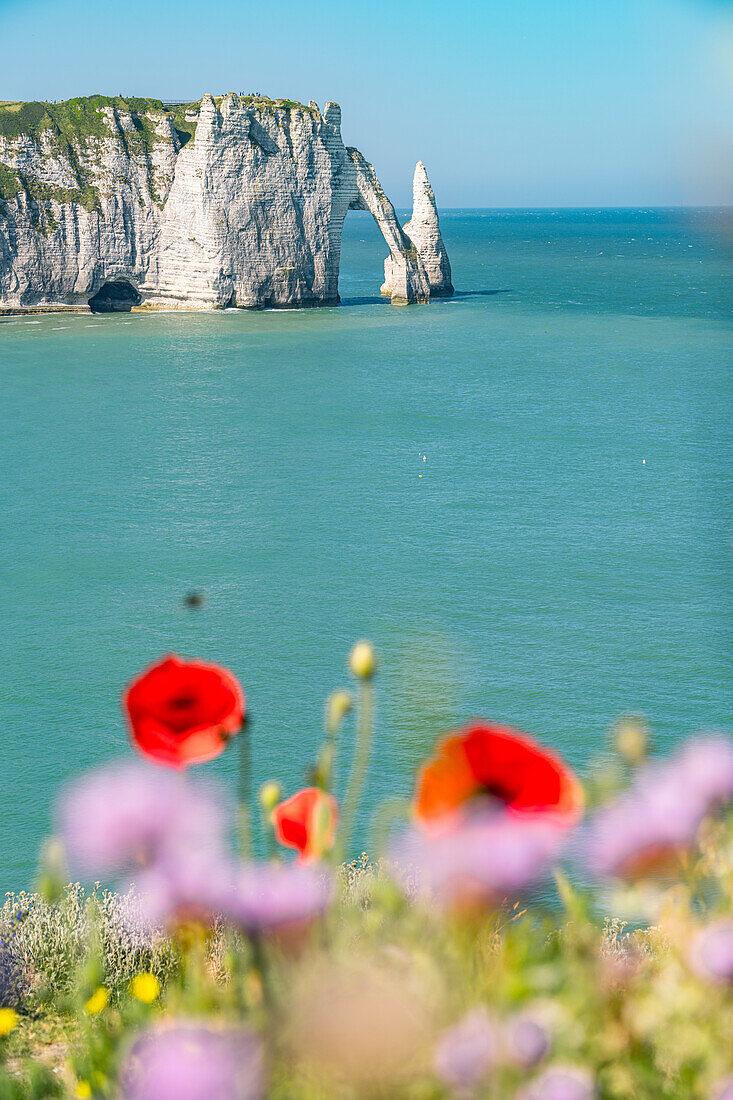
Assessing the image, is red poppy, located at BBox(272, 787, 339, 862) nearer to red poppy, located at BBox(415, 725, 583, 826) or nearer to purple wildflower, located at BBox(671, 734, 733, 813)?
red poppy, located at BBox(415, 725, 583, 826)

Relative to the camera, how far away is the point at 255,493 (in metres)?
35.8

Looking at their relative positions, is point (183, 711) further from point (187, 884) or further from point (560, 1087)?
point (560, 1087)

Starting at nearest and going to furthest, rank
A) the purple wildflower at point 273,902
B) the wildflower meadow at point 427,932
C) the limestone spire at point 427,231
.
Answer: the wildflower meadow at point 427,932 < the purple wildflower at point 273,902 < the limestone spire at point 427,231

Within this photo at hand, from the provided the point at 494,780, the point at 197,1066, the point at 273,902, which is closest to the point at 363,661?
the point at 494,780

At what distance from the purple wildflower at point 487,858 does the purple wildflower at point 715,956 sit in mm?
329

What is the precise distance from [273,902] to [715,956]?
0.69m

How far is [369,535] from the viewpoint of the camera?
1224 inches

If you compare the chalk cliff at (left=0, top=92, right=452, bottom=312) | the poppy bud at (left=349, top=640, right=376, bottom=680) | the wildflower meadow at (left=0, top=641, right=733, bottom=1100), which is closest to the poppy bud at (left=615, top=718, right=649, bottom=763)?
the wildflower meadow at (left=0, top=641, right=733, bottom=1100)

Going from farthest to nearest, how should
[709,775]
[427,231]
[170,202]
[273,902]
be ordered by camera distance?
[427,231] < [170,202] < [709,775] < [273,902]

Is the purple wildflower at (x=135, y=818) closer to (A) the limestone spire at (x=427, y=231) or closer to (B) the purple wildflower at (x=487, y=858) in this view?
(B) the purple wildflower at (x=487, y=858)

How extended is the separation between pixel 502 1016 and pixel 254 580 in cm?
2592

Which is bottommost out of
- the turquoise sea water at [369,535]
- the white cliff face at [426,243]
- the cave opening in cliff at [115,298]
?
the turquoise sea water at [369,535]

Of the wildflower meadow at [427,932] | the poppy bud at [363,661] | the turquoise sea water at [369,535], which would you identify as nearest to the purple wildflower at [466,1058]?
the wildflower meadow at [427,932]

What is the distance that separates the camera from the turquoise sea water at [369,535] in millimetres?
20703
